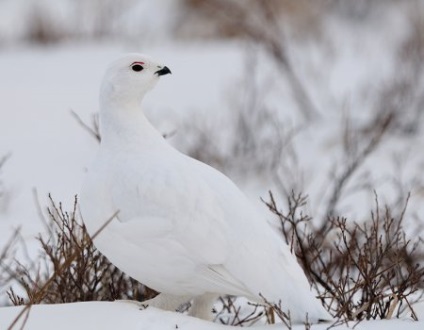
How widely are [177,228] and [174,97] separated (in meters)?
7.52

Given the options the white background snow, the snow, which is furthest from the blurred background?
the snow

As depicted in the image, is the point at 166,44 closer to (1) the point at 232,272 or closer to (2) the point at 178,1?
(2) the point at 178,1

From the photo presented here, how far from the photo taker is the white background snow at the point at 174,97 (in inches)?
294

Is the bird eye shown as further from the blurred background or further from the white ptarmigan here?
the blurred background

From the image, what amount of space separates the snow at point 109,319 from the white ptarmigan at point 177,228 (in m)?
0.09

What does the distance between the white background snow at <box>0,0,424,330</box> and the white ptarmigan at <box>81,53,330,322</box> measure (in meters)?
0.78

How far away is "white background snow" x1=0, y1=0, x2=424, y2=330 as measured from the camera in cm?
746

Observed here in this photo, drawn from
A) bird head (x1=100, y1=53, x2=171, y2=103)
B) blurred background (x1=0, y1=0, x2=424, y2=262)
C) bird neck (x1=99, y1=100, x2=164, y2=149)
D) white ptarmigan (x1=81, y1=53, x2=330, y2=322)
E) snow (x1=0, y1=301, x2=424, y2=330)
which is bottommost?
snow (x1=0, y1=301, x2=424, y2=330)

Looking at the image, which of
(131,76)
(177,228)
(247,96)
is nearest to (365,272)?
(177,228)

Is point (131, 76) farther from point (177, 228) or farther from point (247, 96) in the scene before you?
point (247, 96)

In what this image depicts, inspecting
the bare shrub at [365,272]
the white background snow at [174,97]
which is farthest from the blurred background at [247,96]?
the bare shrub at [365,272]

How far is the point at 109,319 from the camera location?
2738 millimetres

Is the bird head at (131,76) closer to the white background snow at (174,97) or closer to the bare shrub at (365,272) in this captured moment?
the bare shrub at (365,272)

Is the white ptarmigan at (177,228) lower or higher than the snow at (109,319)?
higher
